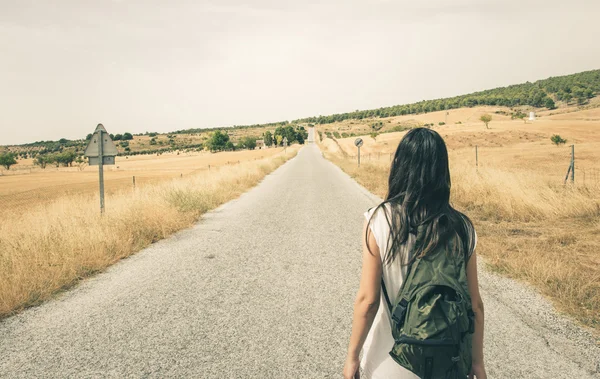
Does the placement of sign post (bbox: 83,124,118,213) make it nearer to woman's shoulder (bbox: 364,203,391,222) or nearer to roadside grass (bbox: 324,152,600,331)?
roadside grass (bbox: 324,152,600,331)

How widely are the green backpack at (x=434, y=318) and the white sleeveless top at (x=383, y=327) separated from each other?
15 centimetres

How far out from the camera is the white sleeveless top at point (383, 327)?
1653mm

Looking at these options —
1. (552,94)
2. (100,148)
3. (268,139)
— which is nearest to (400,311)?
(100,148)

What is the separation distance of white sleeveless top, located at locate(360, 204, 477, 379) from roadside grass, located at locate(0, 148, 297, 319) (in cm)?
484

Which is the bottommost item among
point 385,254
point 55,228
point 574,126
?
point 55,228

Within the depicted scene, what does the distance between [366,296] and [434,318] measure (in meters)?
0.33

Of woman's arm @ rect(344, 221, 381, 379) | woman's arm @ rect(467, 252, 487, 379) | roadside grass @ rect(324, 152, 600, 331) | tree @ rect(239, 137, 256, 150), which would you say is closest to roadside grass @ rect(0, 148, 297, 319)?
woman's arm @ rect(344, 221, 381, 379)

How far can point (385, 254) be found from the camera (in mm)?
1645

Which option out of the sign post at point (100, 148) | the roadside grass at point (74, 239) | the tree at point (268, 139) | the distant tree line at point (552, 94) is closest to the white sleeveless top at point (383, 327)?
the roadside grass at point (74, 239)

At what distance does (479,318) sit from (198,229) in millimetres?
8656

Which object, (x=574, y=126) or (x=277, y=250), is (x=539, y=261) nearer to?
(x=277, y=250)

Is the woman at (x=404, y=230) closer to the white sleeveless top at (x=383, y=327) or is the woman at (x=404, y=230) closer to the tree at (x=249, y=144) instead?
the white sleeveless top at (x=383, y=327)

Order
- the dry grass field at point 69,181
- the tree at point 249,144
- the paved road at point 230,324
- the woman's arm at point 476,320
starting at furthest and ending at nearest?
the tree at point 249,144 → the dry grass field at point 69,181 → the paved road at point 230,324 → the woman's arm at point 476,320

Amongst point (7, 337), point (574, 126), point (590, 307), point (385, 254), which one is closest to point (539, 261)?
point (590, 307)
